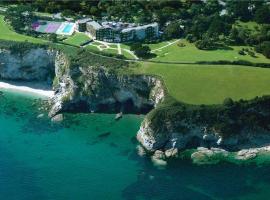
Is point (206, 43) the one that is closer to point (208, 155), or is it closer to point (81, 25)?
point (81, 25)

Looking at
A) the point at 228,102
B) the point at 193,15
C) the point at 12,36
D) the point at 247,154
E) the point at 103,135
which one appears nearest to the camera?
the point at 247,154

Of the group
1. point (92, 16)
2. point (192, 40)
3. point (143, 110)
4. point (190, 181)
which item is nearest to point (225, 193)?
point (190, 181)

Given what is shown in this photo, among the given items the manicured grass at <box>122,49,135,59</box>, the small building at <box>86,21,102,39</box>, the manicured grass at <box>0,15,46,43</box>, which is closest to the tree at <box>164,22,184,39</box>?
the manicured grass at <box>122,49,135,59</box>

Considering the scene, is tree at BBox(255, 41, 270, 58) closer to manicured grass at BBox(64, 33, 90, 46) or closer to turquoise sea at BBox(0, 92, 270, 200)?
turquoise sea at BBox(0, 92, 270, 200)

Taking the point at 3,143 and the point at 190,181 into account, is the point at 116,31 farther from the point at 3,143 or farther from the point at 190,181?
the point at 190,181

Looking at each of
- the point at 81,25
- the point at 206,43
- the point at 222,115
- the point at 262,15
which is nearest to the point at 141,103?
the point at 222,115
